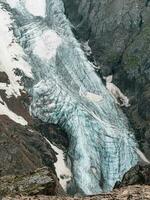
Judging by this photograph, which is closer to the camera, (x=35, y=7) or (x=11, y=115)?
(x=11, y=115)

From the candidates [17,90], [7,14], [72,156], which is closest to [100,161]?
[72,156]

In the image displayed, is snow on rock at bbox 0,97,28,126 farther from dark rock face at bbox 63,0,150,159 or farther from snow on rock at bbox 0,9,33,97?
dark rock face at bbox 63,0,150,159

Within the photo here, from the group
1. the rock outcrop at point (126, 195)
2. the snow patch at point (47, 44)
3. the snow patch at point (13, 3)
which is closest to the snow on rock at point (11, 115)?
the snow patch at point (47, 44)

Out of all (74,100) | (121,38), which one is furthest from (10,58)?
(121,38)

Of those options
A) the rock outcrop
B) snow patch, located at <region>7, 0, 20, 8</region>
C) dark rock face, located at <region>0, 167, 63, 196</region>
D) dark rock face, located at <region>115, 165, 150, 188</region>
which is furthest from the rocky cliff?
the rock outcrop

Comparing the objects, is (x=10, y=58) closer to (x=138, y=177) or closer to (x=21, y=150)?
(x=21, y=150)

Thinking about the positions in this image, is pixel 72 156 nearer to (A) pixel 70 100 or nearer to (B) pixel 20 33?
(A) pixel 70 100

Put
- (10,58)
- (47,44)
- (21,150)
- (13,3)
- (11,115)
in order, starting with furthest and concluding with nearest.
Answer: (13,3) < (47,44) < (10,58) < (11,115) < (21,150)
